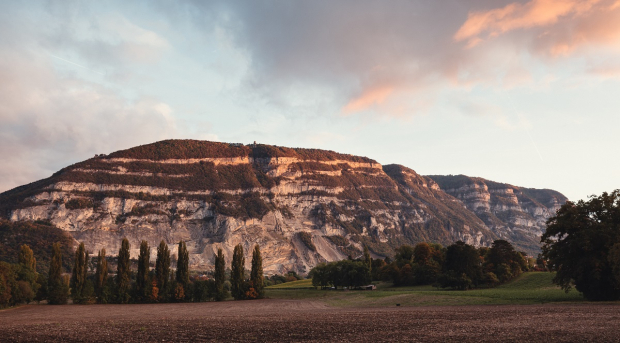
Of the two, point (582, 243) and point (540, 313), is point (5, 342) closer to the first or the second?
point (540, 313)

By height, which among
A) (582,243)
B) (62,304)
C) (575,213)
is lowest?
(62,304)

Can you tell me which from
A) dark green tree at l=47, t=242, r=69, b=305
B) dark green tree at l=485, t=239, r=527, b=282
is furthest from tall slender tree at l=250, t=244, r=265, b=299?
dark green tree at l=485, t=239, r=527, b=282

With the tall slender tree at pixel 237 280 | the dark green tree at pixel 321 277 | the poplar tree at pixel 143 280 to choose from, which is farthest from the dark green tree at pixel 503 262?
the poplar tree at pixel 143 280

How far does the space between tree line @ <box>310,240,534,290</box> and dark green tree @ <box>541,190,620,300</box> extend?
146 feet

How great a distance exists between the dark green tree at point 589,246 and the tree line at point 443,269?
44.4 m

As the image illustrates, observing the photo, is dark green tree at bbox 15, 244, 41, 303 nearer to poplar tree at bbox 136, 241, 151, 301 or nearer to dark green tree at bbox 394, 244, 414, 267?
poplar tree at bbox 136, 241, 151, 301

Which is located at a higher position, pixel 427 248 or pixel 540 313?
pixel 427 248

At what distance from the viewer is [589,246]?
194ft

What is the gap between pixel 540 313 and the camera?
154 feet

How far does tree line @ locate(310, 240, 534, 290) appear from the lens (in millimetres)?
109000

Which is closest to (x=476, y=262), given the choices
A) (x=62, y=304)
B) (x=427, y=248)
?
(x=427, y=248)

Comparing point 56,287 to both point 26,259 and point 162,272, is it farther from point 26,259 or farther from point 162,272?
point 162,272

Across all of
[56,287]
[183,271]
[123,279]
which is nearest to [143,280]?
[123,279]

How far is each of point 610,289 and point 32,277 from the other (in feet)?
345
